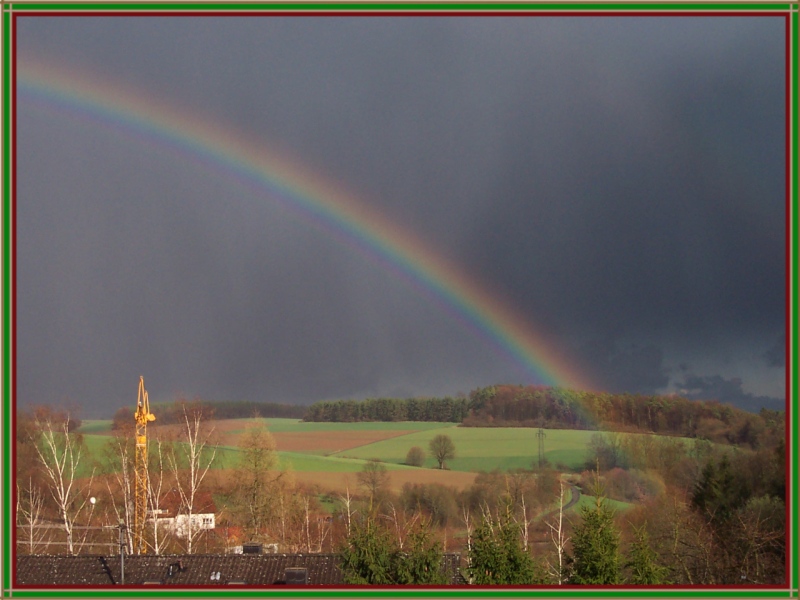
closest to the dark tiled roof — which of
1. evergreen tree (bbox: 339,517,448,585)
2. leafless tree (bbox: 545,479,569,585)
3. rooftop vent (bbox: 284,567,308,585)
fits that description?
rooftop vent (bbox: 284,567,308,585)

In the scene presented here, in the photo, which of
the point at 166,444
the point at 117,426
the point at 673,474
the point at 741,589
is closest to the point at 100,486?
the point at 166,444

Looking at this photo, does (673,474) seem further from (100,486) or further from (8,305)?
(8,305)

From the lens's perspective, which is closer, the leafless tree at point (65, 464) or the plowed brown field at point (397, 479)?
the leafless tree at point (65, 464)

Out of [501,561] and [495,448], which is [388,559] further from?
[495,448]

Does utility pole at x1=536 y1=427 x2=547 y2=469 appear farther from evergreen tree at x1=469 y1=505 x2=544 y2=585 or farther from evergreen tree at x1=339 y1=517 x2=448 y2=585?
evergreen tree at x1=469 y1=505 x2=544 y2=585

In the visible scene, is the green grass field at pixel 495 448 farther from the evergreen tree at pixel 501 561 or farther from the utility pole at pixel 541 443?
the evergreen tree at pixel 501 561

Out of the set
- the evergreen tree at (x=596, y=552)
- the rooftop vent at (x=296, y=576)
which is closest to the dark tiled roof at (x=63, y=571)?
the rooftop vent at (x=296, y=576)
